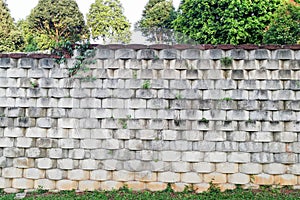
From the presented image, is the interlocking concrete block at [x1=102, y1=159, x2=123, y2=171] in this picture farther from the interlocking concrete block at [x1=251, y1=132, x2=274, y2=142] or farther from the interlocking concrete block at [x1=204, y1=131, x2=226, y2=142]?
the interlocking concrete block at [x1=251, y1=132, x2=274, y2=142]

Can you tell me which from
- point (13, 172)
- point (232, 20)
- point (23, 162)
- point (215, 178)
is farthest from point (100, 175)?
point (232, 20)

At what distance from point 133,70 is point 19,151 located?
8.82ft

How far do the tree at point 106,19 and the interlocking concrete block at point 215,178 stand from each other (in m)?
28.5

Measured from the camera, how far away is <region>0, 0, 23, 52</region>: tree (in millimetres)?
26125

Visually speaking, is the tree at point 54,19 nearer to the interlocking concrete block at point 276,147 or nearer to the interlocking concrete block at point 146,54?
the interlocking concrete block at point 146,54

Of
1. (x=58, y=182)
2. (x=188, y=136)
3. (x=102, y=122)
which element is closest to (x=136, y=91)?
(x=102, y=122)

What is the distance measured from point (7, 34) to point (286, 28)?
78.5 feet

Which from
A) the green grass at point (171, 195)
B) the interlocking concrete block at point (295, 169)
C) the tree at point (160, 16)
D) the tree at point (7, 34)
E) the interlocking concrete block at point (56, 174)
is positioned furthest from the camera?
the tree at point (160, 16)

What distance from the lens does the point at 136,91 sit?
546 centimetres

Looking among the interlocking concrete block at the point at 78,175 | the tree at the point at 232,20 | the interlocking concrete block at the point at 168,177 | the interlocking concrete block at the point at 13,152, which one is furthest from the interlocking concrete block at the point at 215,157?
the tree at the point at 232,20

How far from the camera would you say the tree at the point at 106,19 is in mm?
32562

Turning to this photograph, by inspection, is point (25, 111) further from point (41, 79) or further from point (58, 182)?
point (58, 182)

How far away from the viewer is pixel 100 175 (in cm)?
545

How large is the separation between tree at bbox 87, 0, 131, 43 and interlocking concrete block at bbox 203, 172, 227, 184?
1120 inches
